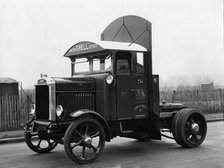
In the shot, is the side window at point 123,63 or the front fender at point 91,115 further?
the side window at point 123,63

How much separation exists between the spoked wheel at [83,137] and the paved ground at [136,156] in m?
0.17

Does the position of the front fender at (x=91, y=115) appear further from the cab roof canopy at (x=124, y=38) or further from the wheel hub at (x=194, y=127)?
the wheel hub at (x=194, y=127)

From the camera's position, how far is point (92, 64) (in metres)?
8.47

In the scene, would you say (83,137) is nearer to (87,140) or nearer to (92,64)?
(87,140)

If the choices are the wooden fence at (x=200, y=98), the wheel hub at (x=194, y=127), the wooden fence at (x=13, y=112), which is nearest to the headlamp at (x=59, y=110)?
the wheel hub at (x=194, y=127)

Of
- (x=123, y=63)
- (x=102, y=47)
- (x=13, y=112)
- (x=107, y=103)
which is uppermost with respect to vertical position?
(x=102, y=47)

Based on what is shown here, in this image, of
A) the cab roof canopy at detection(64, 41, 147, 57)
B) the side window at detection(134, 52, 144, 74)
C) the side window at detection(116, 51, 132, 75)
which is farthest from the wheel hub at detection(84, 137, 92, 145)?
the side window at detection(134, 52, 144, 74)

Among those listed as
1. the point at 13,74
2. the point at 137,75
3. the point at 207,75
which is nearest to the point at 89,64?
the point at 137,75

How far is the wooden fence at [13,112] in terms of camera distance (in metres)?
12.7

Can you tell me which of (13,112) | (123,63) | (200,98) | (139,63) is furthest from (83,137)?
(200,98)

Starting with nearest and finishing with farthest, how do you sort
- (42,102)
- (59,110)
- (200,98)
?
(59,110) → (42,102) → (200,98)

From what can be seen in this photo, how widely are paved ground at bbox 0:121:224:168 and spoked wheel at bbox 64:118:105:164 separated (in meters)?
0.17

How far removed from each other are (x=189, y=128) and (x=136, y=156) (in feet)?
5.70

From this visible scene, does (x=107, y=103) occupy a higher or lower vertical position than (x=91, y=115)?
higher
